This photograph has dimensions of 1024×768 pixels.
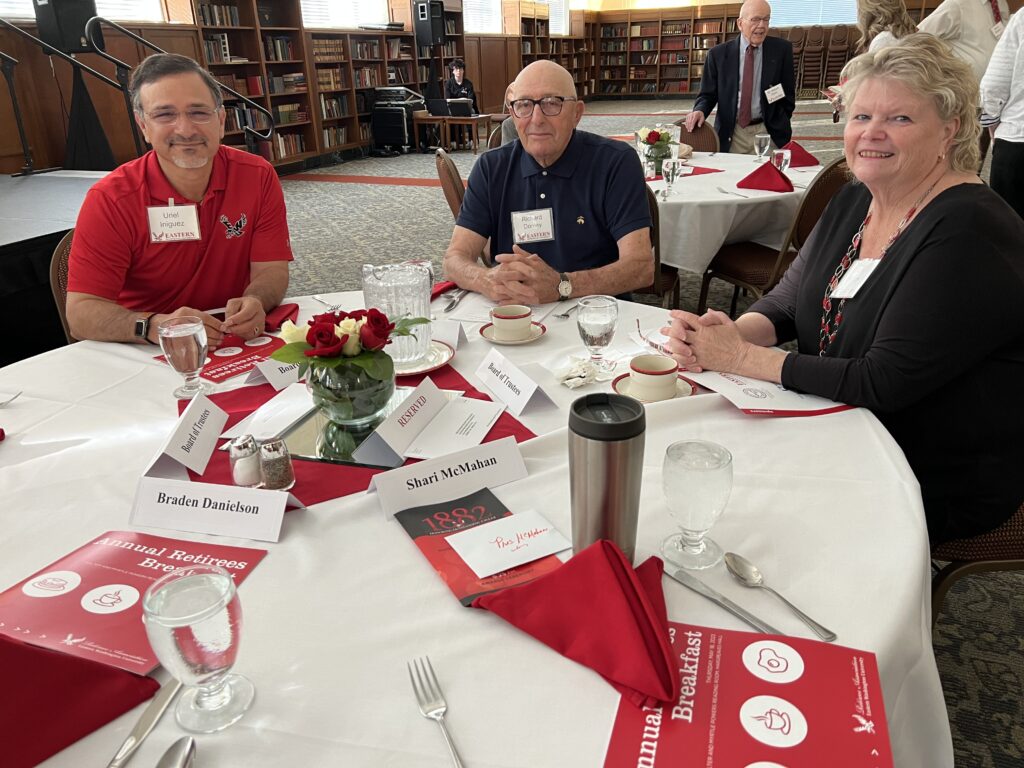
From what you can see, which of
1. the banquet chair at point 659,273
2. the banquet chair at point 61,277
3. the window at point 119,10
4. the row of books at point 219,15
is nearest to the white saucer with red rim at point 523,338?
the banquet chair at point 61,277

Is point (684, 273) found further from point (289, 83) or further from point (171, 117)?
point (289, 83)

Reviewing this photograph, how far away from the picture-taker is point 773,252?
358cm

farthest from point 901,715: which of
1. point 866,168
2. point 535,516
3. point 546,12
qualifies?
point 546,12

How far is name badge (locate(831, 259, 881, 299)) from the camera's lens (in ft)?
5.00

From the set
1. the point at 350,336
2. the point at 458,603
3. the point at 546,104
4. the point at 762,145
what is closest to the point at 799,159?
the point at 762,145

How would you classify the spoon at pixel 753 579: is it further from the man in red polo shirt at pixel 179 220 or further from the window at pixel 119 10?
the window at pixel 119 10

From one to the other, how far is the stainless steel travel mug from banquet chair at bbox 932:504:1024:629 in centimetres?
92

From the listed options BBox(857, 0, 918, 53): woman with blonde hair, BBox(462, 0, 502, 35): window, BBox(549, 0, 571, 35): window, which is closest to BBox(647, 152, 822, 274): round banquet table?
BBox(857, 0, 918, 53): woman with blonde hair

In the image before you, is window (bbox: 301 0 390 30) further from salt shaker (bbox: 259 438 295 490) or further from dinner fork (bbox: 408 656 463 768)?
dinner fork (bbox: 408 656 463 768)

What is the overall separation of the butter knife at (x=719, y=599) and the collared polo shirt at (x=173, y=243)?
172 centimetres

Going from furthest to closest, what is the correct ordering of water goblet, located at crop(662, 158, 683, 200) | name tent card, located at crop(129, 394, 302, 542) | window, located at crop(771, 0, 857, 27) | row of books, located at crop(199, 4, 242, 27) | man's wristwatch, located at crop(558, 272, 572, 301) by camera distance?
window, located at crop(771, 0, 857, 27) < row of books, located at crop(199, 4, 242, 27) < water goblet, located at crop(662, 158, 683, 200) < man's wristwatch, located at crop(558, 272, 572, 301) < name tent card, located at crop(129, 394, 302, 542)

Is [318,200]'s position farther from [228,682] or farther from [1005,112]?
[228,682]

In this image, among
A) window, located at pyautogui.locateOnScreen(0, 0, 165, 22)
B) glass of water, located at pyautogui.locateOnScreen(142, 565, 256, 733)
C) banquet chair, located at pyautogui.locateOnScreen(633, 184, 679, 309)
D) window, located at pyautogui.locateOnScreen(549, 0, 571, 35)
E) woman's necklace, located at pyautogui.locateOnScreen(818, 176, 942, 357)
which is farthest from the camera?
window, located at pyautogui.locateOnScreen(549, 0, 571, 35)
